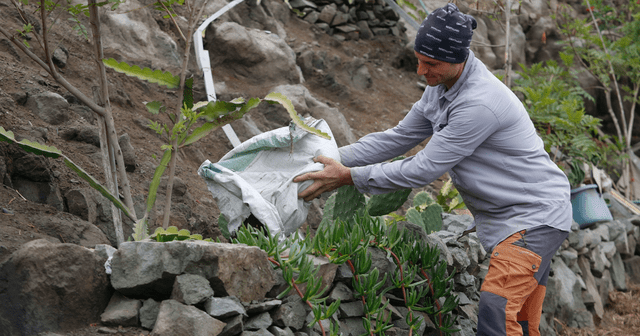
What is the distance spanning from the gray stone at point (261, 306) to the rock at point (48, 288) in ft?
1.78

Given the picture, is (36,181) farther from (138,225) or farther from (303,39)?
(303,39)

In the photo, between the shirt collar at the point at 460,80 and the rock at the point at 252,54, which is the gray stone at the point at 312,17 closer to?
the rock at the point at 252,54

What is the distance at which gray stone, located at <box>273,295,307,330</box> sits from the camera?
2117mm

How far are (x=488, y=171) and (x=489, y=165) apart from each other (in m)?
0.03

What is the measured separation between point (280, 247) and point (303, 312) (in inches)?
11.2

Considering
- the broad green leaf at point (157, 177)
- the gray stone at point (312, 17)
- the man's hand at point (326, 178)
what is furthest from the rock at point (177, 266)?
the gray stone at point (312, 17)

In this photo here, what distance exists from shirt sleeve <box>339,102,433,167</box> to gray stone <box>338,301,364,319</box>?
2.25 feet

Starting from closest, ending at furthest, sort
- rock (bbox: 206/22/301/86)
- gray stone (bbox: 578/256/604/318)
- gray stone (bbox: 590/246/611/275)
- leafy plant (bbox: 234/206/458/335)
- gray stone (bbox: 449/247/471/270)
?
leafy plant (bbox: 234/206/458/335), gray stone (bbox: 449/247/471/270), gray stone (bbox: 578/256/604/318), gray stone (bbox: 590/246/611/275), rock (bbox: 206/22/301/86)

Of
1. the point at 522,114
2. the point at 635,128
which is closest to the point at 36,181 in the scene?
the point at 522,114

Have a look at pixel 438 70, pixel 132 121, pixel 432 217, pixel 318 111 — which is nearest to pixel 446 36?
pixel 438 70

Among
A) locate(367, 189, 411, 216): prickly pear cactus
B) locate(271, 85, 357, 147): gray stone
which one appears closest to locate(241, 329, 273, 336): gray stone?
locate(367, 189, 411, 216): prickly pear cactus

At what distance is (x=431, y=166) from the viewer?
2336 mm

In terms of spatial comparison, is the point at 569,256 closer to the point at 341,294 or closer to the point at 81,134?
the point at 341,294

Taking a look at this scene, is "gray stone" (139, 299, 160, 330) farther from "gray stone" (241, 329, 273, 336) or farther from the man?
the man
